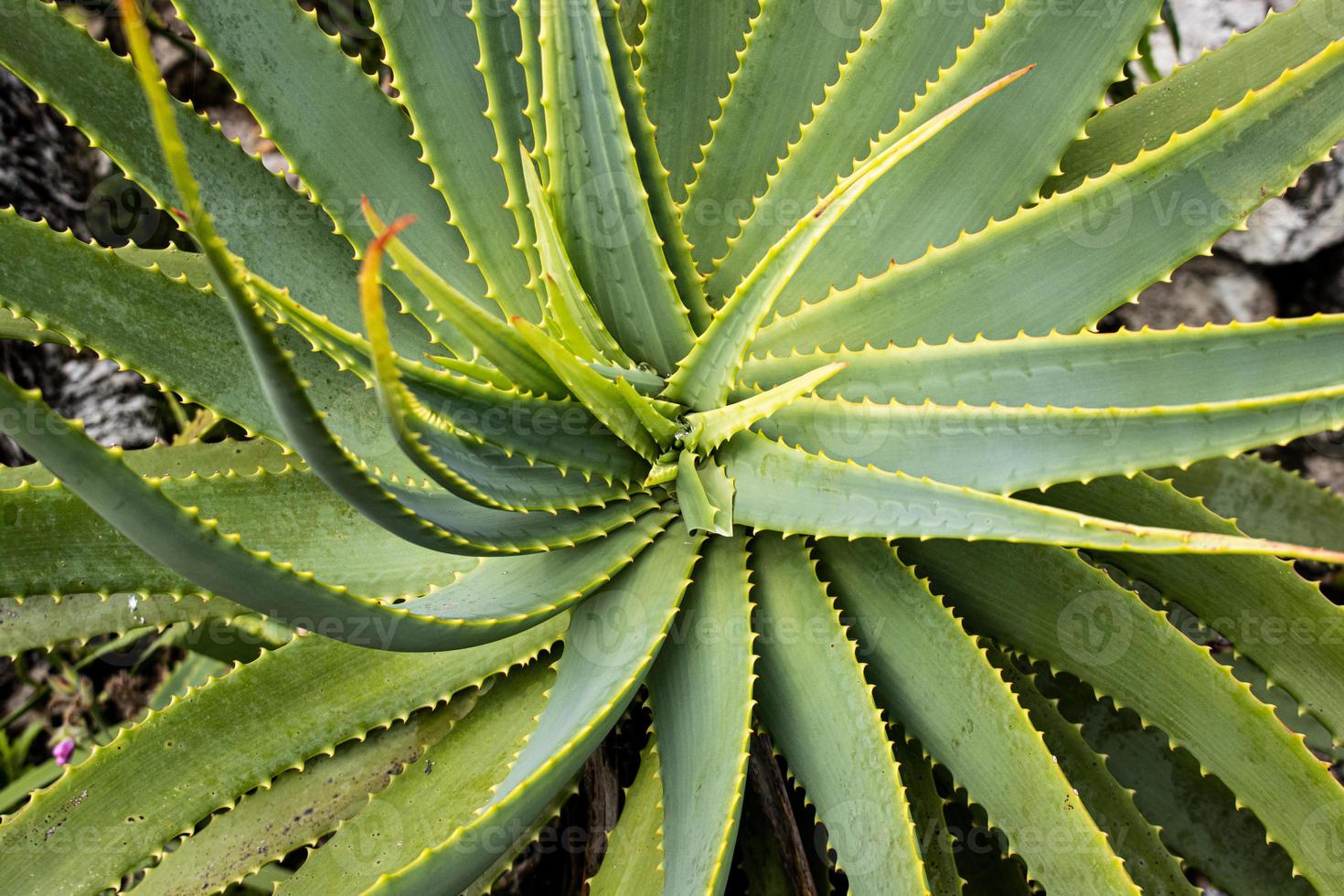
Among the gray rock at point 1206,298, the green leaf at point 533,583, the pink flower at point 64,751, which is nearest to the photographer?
the green leaf at point 533,583

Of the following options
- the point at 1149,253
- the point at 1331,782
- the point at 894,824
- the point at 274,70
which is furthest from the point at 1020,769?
the point at 274,70

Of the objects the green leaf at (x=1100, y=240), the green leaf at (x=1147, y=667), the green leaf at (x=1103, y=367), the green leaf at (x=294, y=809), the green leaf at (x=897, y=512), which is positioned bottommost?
the green leaf at (x=294, y=809)

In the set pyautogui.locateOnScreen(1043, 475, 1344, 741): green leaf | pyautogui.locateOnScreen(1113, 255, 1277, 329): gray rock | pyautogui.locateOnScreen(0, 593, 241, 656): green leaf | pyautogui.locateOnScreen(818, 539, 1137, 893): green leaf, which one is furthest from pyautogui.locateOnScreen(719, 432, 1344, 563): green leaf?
pyautogui.locateOnScreen(1113, 255, 1277, 329): gray rock

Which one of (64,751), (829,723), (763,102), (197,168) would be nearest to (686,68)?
(763,102)

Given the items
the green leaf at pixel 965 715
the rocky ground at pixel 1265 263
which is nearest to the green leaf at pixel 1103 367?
the green leaf at pixel 965 715

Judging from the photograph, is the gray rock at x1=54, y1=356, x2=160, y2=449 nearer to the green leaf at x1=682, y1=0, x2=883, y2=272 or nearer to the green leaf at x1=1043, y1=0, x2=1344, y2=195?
the green leaf at x1=682, y1=0, x2=883, y2=272

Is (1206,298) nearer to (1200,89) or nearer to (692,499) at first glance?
(1200,89)

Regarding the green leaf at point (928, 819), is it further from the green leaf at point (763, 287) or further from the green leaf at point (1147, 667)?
the green leaf at point (763, 287)
